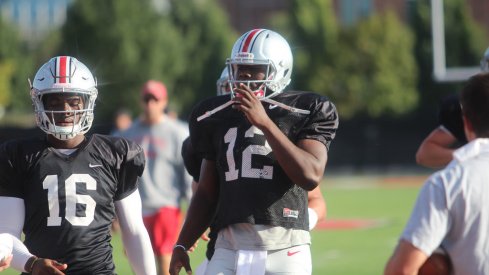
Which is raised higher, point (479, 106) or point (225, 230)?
point (479, 106)

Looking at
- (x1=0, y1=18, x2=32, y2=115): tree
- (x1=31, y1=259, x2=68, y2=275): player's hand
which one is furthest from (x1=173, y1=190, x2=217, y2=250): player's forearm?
(x1=0, y1=18, x2=32, y2=115): tree

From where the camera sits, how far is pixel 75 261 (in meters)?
4.46

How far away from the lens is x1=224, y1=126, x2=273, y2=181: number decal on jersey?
4.42 m

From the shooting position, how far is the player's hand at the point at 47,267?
165 inches

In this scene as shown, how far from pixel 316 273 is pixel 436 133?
4777mm

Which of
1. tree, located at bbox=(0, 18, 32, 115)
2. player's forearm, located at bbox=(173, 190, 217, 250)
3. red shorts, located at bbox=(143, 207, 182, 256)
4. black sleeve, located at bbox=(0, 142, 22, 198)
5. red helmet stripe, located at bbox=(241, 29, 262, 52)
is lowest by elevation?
tree, located at bbox=(0, 18, 32, 115)

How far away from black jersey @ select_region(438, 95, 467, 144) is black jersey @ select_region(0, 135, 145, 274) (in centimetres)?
196

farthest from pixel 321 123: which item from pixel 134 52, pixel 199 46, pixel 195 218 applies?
pixel 199 46

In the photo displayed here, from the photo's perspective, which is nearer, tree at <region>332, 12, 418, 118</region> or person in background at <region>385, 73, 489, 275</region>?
person in background at <region>385, 73, 489, 275</region>

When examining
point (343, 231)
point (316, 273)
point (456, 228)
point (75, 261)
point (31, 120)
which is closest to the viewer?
point (456, 228)

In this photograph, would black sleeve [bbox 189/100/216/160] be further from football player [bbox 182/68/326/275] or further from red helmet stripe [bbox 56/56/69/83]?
→ red helmet stripe [bbox 56/56/69/83]

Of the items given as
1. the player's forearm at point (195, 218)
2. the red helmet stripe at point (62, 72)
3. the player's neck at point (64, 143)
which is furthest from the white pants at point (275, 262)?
the red helmet stripe at point (62, 72)

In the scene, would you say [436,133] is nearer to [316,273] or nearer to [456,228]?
[456,228]

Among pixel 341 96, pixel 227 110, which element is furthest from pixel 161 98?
pixel 341 96
